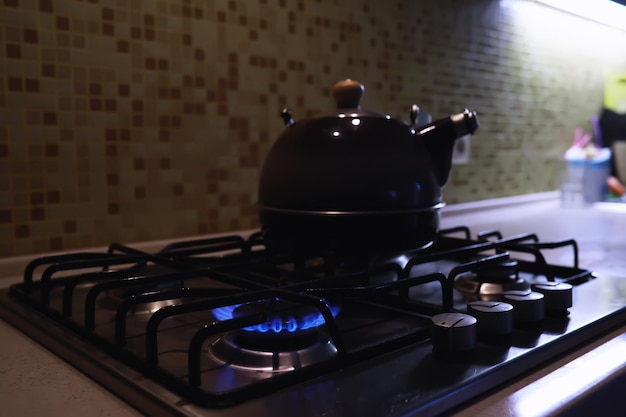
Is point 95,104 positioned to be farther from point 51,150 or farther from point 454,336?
point 454,336

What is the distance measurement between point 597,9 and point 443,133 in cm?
150

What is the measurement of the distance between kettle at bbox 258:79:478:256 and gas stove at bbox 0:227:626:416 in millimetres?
40

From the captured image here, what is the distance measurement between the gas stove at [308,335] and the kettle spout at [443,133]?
5.0 inches

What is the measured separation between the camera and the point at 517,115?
67.2 inches

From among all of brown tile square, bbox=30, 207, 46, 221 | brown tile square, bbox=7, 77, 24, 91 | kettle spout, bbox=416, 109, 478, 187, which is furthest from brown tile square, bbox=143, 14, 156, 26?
kettle spout, bbox=416, 109, 478, 187

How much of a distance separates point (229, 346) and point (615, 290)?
0.49 metres

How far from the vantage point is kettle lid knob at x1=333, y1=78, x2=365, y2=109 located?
76 cm

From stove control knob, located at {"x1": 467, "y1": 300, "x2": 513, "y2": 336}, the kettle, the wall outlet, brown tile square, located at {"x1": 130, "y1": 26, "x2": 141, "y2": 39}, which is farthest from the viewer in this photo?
the wall outlet

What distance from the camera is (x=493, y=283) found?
704 millimetres

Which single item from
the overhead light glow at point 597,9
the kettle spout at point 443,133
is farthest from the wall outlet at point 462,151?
the kettle spout at point 443,133

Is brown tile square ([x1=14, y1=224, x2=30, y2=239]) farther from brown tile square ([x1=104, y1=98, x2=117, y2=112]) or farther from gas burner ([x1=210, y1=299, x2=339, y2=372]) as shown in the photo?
gas burner ([x1=210, y1=299, x2=339, y2=372])

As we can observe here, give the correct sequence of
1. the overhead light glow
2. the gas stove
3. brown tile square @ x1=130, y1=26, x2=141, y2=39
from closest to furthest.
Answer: the gas stove, brown tile square @ x1=130, y1=26, x2=141, y2=39, the overhead light glow

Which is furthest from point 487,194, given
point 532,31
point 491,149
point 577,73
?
point 577,73

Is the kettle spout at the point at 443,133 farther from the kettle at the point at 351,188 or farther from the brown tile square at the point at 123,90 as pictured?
the brown tile square at the point at 123,90
